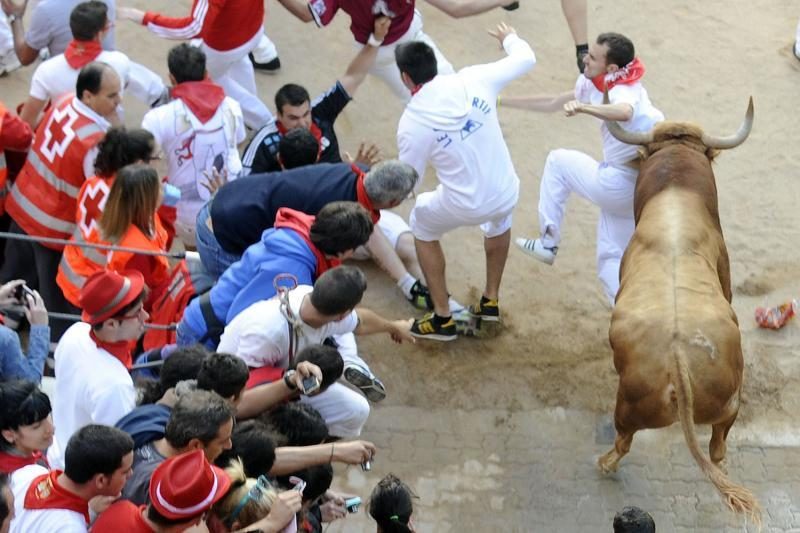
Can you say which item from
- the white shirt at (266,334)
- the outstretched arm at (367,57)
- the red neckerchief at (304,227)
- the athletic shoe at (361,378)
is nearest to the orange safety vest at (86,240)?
the red neckerchief at (304,227)

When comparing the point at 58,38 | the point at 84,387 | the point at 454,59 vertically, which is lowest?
the point at 454,59

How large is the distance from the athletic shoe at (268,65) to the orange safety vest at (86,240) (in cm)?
390

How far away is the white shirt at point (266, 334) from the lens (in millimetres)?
5371

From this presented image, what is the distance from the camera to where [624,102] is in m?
7.21

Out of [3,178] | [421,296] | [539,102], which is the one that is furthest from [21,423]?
[539,102]

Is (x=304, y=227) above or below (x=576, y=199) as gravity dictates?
above

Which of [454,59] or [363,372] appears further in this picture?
[454,59]

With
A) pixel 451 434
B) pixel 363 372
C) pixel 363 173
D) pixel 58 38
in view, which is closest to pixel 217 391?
pixel 363 372

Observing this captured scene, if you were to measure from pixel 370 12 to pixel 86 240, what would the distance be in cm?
312

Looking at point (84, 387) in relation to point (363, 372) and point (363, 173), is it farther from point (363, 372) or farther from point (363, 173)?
point (363, 173)

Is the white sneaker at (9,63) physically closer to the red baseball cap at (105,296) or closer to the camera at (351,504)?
the red baseball cap at (105,296)

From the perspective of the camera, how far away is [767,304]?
26.2 feet

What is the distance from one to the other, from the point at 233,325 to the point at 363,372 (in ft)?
2.44

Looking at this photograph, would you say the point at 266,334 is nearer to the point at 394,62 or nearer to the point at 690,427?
the point at 690,427
